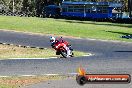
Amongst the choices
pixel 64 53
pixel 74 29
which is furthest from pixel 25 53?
pixel 74 29

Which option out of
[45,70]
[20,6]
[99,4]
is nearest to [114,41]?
[45,70]

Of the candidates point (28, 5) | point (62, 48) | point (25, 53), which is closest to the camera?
point (62, 48)

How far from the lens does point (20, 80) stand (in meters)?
14.3

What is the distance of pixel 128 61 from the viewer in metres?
20.9

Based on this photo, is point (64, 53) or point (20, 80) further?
point (64, 53)

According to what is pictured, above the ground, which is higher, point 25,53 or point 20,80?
point 20,80

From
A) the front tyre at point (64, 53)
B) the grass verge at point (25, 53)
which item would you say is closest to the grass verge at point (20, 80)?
the front tyre at point (64, 53)

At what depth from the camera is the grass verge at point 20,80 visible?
13320mm

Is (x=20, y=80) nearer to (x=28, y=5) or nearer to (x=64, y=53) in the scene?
(x=64, y=53)

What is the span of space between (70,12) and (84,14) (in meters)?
3.67

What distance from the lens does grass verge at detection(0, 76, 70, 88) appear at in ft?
43.7

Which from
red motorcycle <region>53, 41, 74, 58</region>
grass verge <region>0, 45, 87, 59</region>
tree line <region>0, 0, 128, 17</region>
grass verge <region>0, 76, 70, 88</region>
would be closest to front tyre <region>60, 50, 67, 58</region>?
red motorcycle <region>53, 41, 74, 58</region>

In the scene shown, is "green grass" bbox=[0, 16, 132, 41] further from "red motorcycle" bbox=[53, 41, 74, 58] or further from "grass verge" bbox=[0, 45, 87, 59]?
"red motorcycle" bbox=[53, 41, 74, 58]

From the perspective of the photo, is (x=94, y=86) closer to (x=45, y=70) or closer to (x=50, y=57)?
(x=45, y=70)
